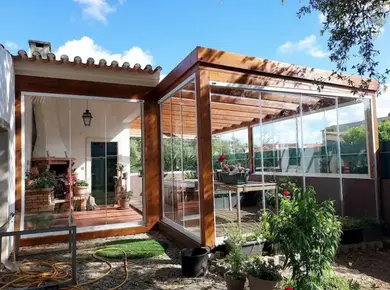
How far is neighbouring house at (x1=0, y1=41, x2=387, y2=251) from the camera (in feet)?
14.0

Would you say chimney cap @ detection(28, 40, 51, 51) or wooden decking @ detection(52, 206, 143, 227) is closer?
wooden decking @ detection(52, 206, 143, 227)

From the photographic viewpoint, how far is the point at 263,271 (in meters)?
2.90

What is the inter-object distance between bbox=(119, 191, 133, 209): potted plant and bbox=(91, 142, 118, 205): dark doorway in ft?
0.61

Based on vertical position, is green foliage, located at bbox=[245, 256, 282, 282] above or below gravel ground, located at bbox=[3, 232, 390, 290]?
above

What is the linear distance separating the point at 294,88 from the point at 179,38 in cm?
438

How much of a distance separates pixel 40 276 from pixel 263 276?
8.81ft

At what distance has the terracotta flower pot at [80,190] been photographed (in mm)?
5918

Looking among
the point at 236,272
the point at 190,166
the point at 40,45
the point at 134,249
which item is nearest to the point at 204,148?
the point at 190,166

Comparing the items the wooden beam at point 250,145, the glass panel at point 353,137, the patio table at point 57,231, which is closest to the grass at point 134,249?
the patio table at point 57,231

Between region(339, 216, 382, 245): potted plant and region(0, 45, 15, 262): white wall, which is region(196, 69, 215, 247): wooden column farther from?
region(0, 45, 15, 262): white wall

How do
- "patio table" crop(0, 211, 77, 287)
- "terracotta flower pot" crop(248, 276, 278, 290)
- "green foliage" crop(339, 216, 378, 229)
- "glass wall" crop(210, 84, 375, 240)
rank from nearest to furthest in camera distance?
"terracotta flower pot" crop(248, 276, 278, 290) → "patio table" crop(0, 211, 77, 287) → "glass wall" crop(210, 84, 375, 240) → "green foliage" crop(339, 216, 378, 229)

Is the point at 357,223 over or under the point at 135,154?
under

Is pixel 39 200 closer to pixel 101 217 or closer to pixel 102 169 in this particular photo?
pixel 101 217

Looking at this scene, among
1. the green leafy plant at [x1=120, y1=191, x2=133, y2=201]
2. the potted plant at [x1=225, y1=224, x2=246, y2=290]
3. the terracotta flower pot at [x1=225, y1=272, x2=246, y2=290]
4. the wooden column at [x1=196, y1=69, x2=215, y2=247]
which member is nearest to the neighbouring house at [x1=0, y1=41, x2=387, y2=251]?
the wooden column at [x1=196, y1=69, x2=215, y2=247]
